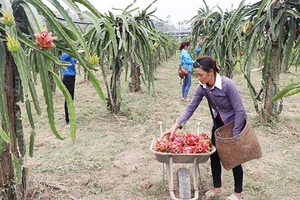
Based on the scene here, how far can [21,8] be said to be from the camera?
6.49ft

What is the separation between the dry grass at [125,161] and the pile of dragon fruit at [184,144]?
1.67ft

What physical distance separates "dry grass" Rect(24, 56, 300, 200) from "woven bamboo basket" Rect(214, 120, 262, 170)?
19.5 inches

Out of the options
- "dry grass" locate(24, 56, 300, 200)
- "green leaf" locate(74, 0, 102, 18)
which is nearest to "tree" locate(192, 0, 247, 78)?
"dry grass" locate(24, 56, 300, 200)

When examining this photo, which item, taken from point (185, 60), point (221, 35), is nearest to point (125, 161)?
point (221, 35)

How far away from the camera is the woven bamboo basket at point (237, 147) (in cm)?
259

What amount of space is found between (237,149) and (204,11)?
6.18 m

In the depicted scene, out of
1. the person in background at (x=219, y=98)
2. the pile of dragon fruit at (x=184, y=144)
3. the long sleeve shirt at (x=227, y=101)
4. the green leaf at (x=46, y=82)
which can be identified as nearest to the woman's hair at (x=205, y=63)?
the person in background at (x=219, y=98)

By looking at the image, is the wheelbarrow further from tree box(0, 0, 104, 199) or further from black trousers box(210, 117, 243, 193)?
tree box(0, 0, 104, 199)

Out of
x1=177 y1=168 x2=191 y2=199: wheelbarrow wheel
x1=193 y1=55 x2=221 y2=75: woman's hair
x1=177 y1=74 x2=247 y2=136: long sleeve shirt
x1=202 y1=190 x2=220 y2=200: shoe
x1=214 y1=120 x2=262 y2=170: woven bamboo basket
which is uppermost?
x1=193 y1=55 x2=221 y2=75: woman's hair

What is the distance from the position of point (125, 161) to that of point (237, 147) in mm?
1486

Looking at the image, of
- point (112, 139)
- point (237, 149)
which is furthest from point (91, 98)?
point (237, 149)

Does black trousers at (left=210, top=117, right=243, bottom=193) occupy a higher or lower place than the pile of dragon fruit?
lower

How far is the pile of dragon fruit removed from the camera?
265 centimetres

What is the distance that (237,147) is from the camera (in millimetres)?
2604
